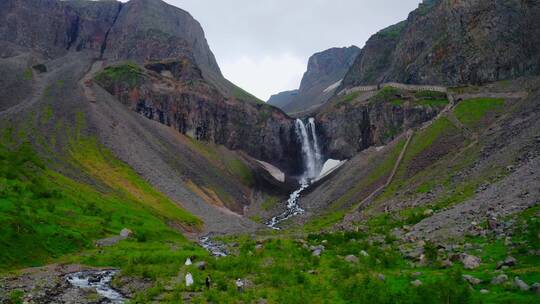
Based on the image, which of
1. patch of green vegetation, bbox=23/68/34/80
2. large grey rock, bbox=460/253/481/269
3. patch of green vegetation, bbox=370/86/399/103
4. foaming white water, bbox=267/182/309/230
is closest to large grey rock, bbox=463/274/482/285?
large grey rock, bbox=460/253/481/269

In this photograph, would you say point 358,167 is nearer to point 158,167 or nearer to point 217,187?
point 217,187

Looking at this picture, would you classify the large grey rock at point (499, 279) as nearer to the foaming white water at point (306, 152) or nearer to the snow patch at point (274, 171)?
the snow patch at point (274, 171)

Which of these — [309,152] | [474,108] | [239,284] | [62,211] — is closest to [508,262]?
[239,284]

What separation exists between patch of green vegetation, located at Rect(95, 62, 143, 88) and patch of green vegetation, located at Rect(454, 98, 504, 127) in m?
109

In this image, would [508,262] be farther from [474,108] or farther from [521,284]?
[474,108]

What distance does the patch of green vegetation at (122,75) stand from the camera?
158125 mm

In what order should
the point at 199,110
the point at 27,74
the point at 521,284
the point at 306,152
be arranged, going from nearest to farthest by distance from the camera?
the point at 521,284, the point at 27,74, the point at 306,152, the point at 199,110

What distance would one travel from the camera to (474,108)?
329ft

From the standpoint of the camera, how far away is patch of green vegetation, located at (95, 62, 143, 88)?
519ft

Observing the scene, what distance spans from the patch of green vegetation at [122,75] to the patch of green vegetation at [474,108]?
108527mm

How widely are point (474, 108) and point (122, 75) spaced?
118434 millimetres

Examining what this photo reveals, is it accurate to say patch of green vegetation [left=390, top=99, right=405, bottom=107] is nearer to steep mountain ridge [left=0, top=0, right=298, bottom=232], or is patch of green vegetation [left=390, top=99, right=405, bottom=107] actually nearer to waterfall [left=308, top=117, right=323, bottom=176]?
waterfall [left=308, top=117, right=323, bottom=176]

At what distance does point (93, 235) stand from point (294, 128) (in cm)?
13762

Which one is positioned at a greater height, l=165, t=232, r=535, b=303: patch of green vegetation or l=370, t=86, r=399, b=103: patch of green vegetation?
l=370, t=86, r=399, b=103: patch of green vegetation
